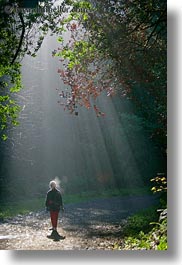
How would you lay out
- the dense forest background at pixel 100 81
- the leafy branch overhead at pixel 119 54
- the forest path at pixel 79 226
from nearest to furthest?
the forest path at pixel 79 226
the dense forest background at pixel 100 81
the leafy branch overhead at pixel 119 54

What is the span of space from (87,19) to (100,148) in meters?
1.49

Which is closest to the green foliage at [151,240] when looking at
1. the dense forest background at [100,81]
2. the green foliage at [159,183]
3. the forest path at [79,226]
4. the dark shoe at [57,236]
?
the forest path at [79,226]

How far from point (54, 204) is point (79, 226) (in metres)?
0.37

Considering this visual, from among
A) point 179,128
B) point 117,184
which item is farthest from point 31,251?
point 179,128

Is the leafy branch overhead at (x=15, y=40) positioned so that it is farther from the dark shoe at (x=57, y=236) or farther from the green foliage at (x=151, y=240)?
the green foliage at (x=151, y=240)

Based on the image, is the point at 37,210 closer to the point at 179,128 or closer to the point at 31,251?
the point at 31,251

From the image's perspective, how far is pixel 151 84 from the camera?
15.7ft

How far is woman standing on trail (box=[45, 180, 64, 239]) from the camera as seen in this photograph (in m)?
4.47

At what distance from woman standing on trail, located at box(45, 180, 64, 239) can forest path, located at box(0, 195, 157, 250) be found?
0.05 meters

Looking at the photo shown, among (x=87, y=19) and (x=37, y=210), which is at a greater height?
Answer: (x=87, y=19)

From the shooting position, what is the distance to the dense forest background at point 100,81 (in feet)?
15.0

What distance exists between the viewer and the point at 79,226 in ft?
14.8

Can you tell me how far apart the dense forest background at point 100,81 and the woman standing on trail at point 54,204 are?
9 centimetres

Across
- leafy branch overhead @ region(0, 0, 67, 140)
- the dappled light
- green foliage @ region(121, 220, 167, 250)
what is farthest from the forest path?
leafy branch overhead @ region(0, 0, 67, 140)
